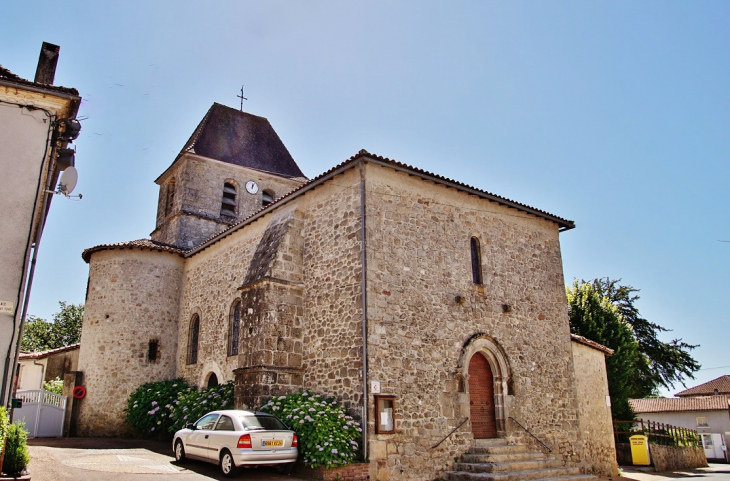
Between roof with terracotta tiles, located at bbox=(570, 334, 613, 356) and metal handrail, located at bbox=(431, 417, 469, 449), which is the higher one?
roof with terracotta tiles, located at bbox=(570, 334, 613, 356)

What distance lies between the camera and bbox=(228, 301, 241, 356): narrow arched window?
1627cm

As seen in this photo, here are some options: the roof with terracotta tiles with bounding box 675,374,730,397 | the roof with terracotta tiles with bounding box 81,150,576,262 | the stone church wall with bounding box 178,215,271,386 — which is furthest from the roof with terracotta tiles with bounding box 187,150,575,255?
the roof with terracotta tiles with bounding box 675,374,730,397

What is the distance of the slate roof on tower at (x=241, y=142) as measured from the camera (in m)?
24.3

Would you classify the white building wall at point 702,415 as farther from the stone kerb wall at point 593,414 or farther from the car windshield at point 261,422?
the car windshield at point 261,422

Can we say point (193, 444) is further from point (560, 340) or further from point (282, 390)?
point (560, 340)

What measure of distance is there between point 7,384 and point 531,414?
1136 centimetres

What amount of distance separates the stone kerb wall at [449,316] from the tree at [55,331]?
36133 mm

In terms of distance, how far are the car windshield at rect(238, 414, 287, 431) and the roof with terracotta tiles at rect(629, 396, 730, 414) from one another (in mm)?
23720

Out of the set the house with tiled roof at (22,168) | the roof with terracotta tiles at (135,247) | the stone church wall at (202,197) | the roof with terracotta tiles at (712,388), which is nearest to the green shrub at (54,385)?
the roof with terracotta tiles at (135,247)

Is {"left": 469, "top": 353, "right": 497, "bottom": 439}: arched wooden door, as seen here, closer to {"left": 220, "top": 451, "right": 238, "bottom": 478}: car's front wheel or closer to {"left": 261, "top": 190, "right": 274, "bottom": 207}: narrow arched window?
{"left": 220, "top": 451, "right": 238, "bottom": 478}: car's front wheel

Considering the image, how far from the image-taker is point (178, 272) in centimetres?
2019

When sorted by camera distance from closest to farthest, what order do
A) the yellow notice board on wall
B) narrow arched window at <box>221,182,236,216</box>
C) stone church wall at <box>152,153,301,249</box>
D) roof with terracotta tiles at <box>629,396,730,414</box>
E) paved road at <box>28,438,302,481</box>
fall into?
paved road at <box>28,438,302,481</box>, the yellow notice board on wall, stone church wall at <box>152,153,301,249</box>, narrow arched window at <box>221,182,236,216</box>, roof with terracotta tiles at <box>629,396,730,414</box>

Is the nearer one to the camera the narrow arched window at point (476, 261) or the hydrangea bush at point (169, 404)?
the narrow arched window at point (476, 261)

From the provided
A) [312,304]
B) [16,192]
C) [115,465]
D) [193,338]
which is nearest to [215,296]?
[193,338]
